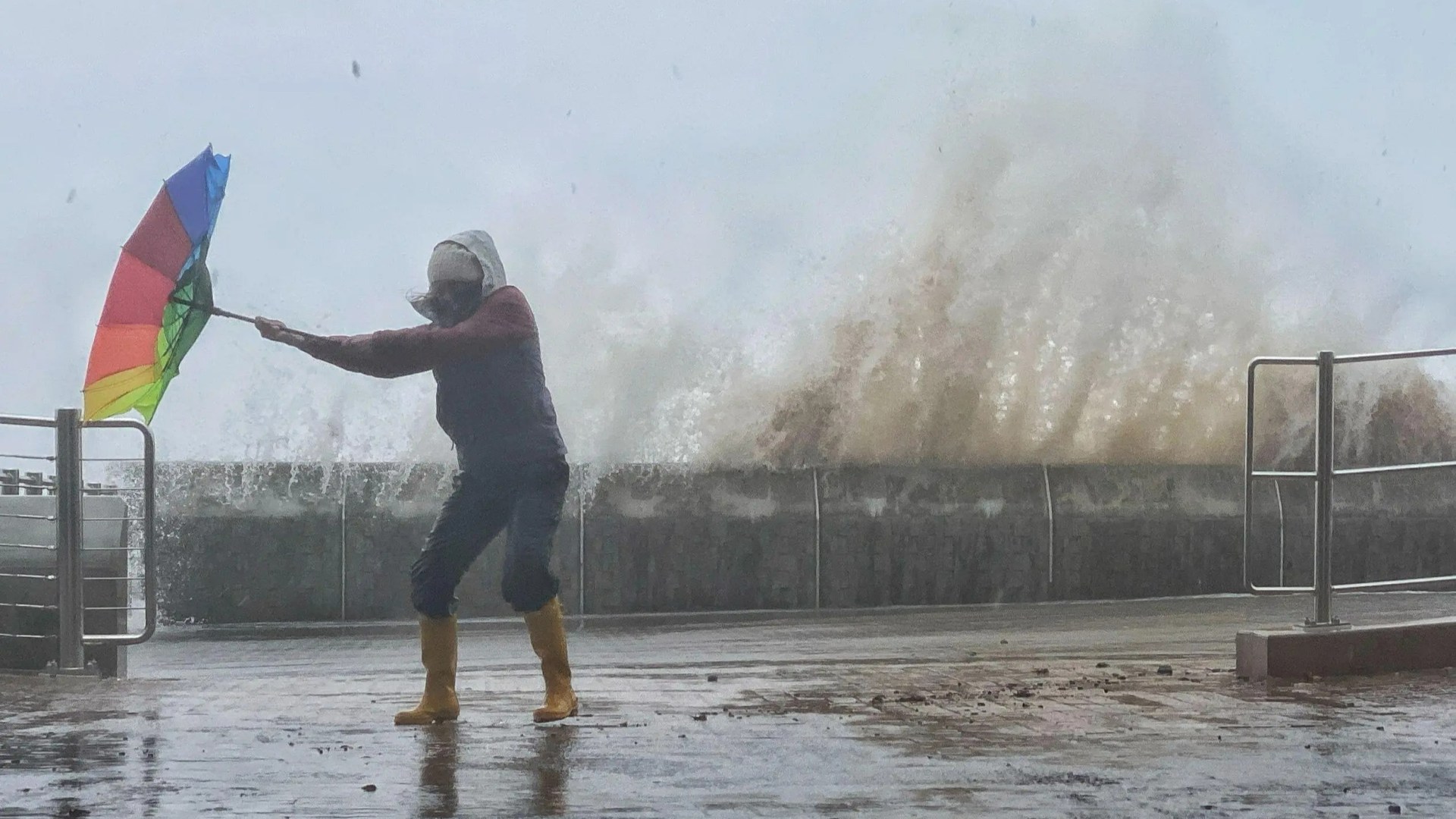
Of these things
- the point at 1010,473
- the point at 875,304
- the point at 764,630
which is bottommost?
the point at 764,630

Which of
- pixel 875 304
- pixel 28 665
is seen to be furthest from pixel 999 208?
pixel 28 665

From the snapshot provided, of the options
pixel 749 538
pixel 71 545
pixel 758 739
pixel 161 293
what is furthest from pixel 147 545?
pixel 749 538

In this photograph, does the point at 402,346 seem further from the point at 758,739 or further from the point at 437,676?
the point at 758,739

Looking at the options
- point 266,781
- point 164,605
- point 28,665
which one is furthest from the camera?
point 164,605

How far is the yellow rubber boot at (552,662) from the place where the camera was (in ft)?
20.5

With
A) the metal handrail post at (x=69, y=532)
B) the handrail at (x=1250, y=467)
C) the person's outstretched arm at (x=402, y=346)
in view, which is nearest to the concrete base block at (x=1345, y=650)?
the handrail at (x=1250, y=467)

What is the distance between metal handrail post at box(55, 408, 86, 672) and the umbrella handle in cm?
180

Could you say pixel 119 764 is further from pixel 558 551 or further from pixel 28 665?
pixel 558 551

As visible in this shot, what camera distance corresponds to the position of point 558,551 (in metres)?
13.0

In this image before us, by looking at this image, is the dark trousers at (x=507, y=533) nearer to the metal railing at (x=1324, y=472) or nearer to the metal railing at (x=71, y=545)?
the metal railing at (x=71, y=545)

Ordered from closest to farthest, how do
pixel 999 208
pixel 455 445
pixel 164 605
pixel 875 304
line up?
1. pixel 455 445
2. pixel 164 605
3. pixel 875 304
4. pixel 999 208

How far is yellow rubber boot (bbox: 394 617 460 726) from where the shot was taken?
626 cm

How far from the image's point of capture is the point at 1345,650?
7.48 m

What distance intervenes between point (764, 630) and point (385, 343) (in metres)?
5.42
